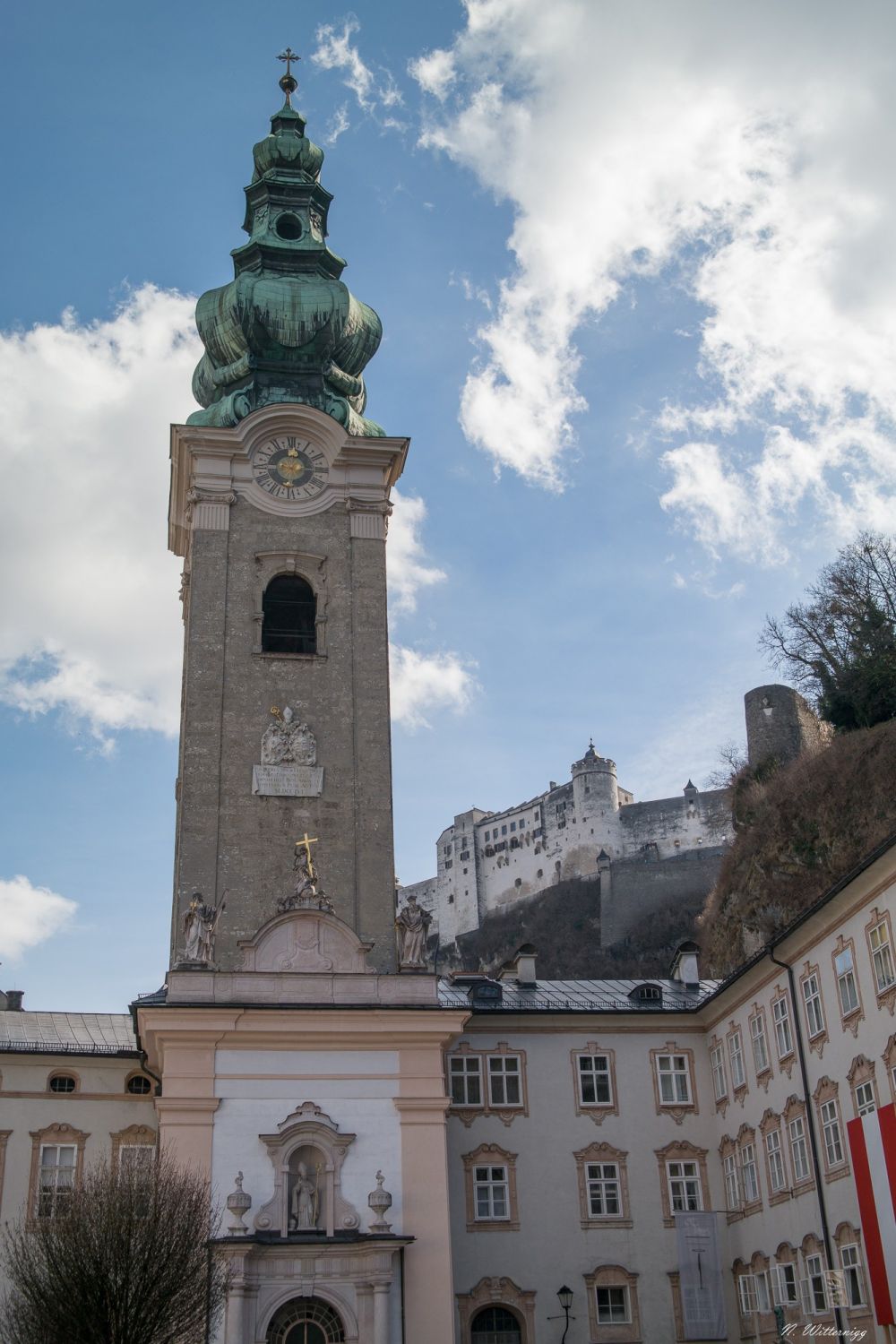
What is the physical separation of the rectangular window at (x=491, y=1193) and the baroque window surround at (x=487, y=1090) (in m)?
0.97

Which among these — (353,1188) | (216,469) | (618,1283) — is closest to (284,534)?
(216,469)

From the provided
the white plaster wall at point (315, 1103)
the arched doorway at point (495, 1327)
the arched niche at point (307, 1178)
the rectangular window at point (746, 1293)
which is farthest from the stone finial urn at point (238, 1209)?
the rectangular window at point (746, 1293)

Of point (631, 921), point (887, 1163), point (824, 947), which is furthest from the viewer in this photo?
point (631, 921)

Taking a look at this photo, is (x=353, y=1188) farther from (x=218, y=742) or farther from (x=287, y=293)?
(x=287, y=293)

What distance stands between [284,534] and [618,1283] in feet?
56.5

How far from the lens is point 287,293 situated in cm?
Answer: 3888

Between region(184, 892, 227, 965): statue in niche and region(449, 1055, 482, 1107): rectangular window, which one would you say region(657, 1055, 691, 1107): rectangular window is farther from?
region(184, 892, 227, 965): statue in niche

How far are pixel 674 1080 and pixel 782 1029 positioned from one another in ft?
16.9

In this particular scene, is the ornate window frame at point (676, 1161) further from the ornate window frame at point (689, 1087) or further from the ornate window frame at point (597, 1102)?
the ornate window frame at point (597, 1102)

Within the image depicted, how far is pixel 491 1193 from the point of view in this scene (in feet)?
108

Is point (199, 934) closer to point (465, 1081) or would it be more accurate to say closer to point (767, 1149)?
point (465, 1081)

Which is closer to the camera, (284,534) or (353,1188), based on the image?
(353,1188)

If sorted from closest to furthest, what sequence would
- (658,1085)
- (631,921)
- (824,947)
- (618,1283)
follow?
(824,947) → (618,1283) → (658,1085) → (631,921)

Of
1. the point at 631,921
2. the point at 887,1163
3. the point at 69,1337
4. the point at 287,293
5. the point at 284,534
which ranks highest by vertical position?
the point at 631,921
